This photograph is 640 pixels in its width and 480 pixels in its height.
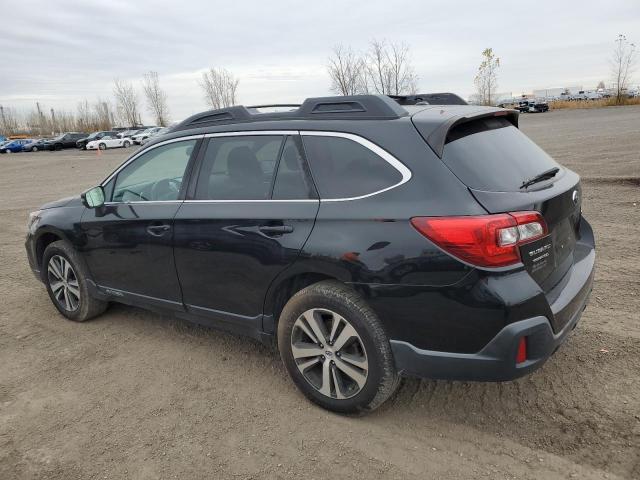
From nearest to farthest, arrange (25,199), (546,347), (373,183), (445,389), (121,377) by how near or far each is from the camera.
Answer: (546,347) < (373,183) < (445,389) < (121,377) < (25,199)

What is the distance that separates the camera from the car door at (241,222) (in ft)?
10.1

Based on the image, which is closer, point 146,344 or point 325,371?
point 325,371

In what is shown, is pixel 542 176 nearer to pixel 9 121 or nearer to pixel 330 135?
pixel 330 135

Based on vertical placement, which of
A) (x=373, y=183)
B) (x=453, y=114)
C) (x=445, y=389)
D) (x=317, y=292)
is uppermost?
(x=453, y=114)

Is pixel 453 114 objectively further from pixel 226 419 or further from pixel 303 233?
pixel 226 419

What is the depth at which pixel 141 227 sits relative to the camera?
3.89 metres

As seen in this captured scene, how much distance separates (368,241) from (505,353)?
873 mm

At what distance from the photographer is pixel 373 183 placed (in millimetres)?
2820

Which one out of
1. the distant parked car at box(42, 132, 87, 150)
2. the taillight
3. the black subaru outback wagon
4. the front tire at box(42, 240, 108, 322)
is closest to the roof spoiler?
the black subaru outback wagon

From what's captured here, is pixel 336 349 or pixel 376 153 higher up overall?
pixel 376 153

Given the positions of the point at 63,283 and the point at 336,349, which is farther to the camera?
the point at 63,283

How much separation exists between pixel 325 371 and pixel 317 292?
49cm

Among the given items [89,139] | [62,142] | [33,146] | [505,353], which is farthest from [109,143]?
[505,353]

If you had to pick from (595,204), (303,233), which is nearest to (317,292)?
(303,233)
